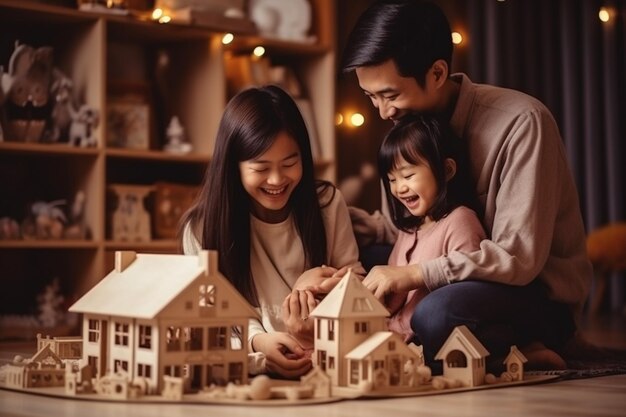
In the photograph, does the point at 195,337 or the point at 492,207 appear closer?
the point at 195,337

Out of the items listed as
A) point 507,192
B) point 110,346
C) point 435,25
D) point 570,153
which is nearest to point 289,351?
point 110,346

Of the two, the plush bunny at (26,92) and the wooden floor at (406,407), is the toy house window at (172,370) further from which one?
the plush bunny at (26,92)

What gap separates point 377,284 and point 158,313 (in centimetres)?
58

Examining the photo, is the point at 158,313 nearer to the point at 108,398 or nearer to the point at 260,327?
the point at 108,398

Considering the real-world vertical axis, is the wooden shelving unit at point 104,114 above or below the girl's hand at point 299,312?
above

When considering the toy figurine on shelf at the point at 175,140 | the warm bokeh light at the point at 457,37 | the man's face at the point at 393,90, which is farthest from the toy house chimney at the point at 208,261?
the warm bokeh light at the point at 457,37

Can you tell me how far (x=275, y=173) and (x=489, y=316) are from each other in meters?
0.56

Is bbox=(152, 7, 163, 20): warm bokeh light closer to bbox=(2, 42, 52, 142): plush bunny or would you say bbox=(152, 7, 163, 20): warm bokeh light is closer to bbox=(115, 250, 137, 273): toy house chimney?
bbox=(2, 42, 52, 142): plush bunny

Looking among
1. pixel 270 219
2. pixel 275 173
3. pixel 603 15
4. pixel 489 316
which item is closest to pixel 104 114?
pixel 270 219

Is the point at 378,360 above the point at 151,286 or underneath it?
underneath

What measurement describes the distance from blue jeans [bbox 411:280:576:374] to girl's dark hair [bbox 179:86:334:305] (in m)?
0.44

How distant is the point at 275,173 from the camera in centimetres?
229

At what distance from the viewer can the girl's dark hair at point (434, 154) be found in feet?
7.66

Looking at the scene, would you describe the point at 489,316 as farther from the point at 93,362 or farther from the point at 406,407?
the point at 93,362
